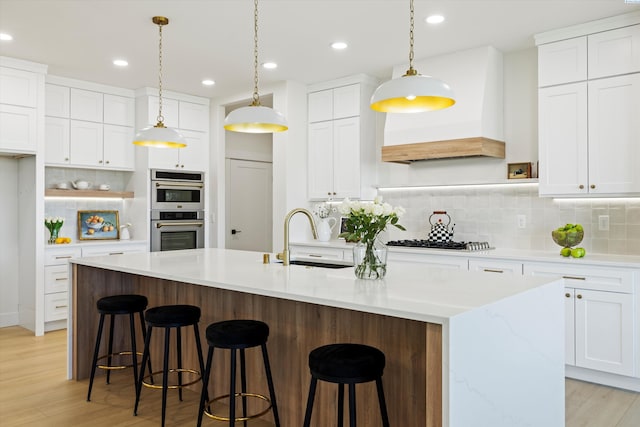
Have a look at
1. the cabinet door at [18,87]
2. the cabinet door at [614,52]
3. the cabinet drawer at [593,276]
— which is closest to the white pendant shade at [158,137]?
the cabinet door at [18,87]

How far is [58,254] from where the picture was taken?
5.22 metres

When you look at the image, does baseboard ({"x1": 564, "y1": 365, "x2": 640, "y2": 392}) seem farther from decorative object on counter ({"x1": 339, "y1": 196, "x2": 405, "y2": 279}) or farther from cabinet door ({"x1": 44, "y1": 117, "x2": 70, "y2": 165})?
cabinet door ({"x1": 44, "y1": 117, "x2": 70, "y2": 165})

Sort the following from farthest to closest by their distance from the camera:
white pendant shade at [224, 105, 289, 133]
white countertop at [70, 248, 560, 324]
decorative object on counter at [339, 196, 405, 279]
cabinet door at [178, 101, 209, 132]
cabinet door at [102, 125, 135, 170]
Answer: cabinet door at [178, 101, 209, 132], cabinet door at [102, 125, 135, 170], white pendant shade at [224, 105, 289, 133], decorative object on counter at [339, 196, 405, 279], white countertop at [70, 248, 560, 324]

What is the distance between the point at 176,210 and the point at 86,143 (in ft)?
4.17

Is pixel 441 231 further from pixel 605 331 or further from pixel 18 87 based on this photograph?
pixel 18 87

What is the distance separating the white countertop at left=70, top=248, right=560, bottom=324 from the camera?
1868mm

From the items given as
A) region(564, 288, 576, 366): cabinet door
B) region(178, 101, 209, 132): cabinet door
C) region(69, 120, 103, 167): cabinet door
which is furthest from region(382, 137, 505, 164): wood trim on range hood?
region(69, 120, 103, 167): cabinet door

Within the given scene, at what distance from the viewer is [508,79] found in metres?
4.64

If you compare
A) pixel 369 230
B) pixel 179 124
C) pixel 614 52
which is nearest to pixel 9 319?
pixel 179 124

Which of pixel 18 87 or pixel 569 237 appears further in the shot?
pixel 18 87

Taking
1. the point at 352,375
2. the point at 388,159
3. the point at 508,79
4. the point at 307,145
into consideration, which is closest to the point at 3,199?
the point at 307,145

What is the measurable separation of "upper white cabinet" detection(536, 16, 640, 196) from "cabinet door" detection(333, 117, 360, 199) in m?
1.86

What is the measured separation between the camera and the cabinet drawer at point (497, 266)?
395 centimetres

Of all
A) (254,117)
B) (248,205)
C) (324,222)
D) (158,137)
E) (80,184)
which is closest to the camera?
(254,117)
